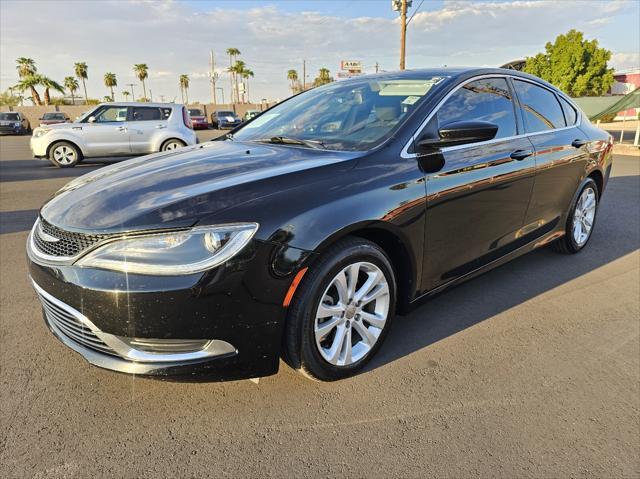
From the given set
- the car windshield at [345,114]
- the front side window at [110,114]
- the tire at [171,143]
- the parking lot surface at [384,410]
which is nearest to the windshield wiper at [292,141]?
the car windshield at [345,114]

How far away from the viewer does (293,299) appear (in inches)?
80.1

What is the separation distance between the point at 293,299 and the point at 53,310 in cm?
116

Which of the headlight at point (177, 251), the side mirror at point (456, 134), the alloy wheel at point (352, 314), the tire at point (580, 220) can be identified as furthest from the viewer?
the tire at point (580, 220)

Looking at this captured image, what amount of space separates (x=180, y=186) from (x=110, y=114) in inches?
433

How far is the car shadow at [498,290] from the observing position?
2.83m

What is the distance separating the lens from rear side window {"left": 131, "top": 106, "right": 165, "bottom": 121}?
11664 millimetres

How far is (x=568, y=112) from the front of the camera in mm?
4086

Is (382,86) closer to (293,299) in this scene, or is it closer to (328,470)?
(293,299)

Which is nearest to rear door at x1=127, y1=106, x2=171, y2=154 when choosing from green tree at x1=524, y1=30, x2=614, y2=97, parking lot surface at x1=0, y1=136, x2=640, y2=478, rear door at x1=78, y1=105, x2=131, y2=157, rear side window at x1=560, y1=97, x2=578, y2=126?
rear door at x1=78, y1=105, x2=131, y2=157

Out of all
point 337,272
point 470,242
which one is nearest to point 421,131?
point 470,242

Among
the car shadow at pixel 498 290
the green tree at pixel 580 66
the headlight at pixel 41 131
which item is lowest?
the car shadow at pixel 498 290

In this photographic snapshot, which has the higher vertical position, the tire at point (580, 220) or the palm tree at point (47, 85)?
the palm tree at point (47, 85)

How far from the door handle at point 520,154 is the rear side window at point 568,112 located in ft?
3.48

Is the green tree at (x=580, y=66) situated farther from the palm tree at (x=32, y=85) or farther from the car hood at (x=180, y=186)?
the palm tree at (x=32, y=85)
